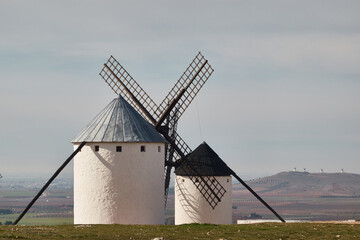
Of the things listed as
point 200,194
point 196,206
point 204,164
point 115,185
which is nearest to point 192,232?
point 115,185

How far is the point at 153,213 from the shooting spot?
37.8m

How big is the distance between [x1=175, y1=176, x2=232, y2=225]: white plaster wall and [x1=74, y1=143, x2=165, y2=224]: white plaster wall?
4.75 meters

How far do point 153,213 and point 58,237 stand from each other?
12241mm

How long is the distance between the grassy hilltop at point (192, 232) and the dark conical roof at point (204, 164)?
994cm

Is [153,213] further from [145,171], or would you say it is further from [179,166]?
[179,166]

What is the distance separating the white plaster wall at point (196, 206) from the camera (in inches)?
1636

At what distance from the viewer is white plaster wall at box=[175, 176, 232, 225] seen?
41.6 m

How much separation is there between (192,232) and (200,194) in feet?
40.5

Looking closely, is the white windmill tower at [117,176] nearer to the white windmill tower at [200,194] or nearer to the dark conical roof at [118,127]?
the dark conical roof at [118,127]

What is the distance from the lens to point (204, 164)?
4250 centimetres

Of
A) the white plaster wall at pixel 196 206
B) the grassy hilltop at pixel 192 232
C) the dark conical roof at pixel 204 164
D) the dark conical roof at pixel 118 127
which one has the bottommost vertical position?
the grassy hilltop at pixel 192 232

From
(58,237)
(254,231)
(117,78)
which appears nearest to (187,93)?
(117,78)

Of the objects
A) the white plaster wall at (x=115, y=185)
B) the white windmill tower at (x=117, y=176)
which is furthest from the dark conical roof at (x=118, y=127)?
the white plaster wall at (x=115, y=185)

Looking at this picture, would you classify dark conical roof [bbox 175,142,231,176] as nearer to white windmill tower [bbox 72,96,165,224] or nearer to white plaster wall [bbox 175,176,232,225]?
white plaster wall [bbox 175,176,232,225]
